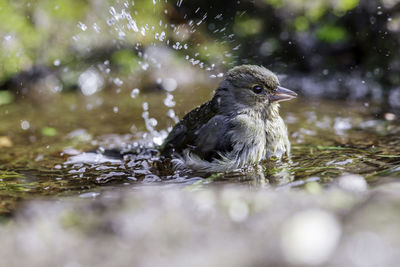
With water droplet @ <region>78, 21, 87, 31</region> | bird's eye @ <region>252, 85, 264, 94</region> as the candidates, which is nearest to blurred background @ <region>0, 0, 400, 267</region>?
water droplet @ <region>78, 21, 87, 31</region>

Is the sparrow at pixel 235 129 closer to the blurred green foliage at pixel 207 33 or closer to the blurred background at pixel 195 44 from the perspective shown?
the blurred background at pixel 195 44

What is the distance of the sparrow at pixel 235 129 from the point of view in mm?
4262

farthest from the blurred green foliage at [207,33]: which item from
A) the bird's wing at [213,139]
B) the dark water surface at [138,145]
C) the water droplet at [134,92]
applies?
the bird's wing at [213,139]

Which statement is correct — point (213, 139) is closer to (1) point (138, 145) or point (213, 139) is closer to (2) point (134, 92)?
(1) point (138, 145)

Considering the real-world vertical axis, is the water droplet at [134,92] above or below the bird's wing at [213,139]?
above

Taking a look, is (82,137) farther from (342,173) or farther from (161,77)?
(342,173)

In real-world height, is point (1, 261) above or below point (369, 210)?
below

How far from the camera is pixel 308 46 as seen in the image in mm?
7484

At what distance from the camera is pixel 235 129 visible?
4.34 metres

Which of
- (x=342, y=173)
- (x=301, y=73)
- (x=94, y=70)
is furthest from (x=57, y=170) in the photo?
(x=301, y=73)

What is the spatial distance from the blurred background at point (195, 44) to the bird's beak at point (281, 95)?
8.13 ft

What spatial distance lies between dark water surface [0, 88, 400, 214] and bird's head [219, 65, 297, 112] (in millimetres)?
609

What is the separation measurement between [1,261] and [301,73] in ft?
20.9

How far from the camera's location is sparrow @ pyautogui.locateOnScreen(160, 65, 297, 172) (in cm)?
426
